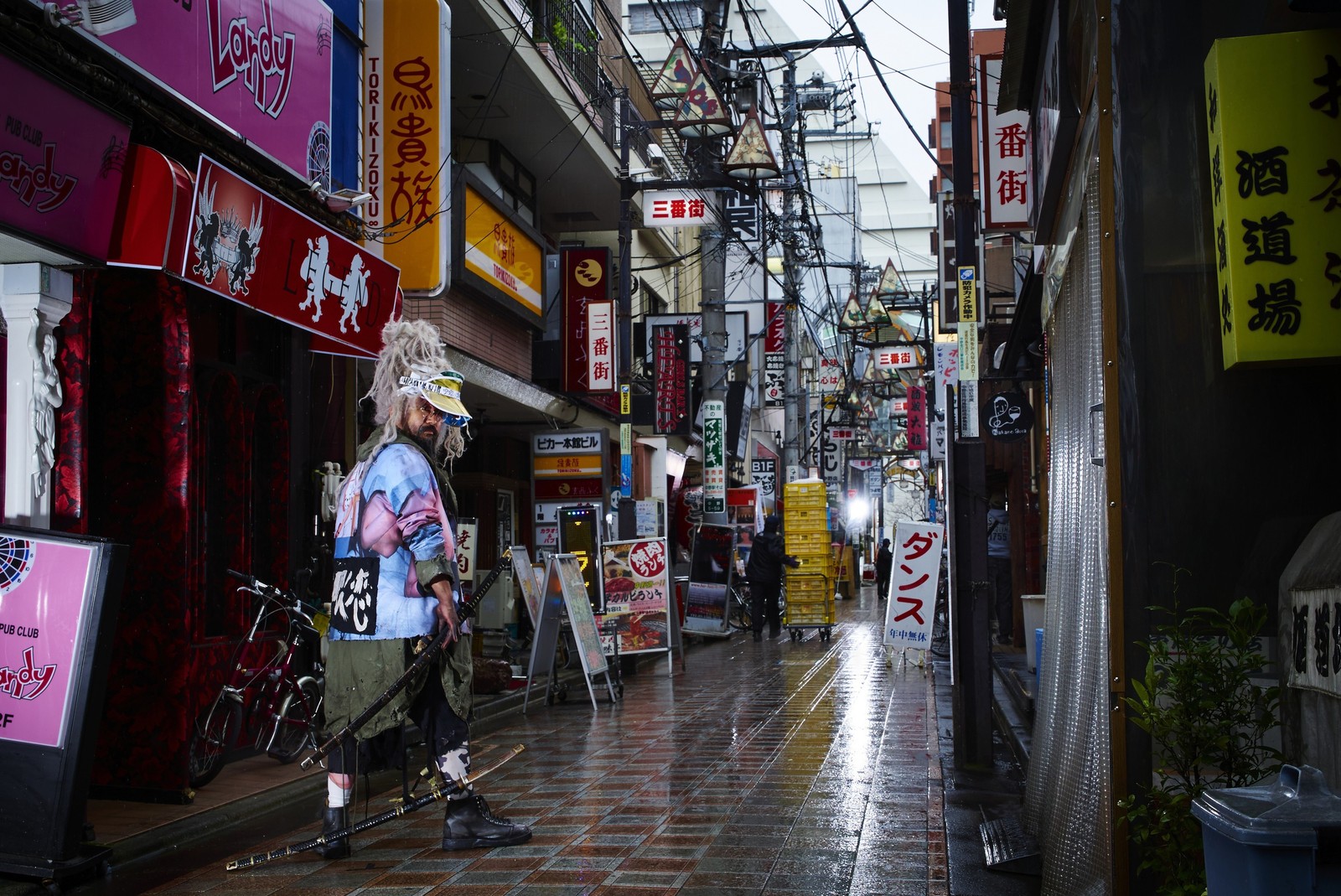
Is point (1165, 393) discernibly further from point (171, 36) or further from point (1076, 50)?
point (171, 36)

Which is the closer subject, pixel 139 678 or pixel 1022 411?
pixel 139 678

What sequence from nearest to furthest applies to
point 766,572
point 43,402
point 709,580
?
point 43,402, point 709,580, point 766,572

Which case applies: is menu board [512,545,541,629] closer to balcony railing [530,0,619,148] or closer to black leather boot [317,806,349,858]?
black leather boot [317,806,349,858]

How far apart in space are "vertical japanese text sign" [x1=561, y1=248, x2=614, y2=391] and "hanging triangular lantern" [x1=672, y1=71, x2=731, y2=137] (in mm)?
2431

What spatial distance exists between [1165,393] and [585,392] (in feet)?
52.9

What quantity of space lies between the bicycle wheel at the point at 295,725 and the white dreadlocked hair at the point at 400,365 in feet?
11.5

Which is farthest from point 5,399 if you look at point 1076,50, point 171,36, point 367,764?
point 1076,50

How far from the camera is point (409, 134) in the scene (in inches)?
479

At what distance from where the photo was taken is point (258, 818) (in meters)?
7.73

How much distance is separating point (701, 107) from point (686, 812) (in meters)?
14.8

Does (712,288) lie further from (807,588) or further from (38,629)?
(38,629)

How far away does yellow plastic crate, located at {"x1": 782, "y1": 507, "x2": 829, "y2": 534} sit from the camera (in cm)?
2580

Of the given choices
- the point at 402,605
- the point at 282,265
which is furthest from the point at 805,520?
the point at 402,605

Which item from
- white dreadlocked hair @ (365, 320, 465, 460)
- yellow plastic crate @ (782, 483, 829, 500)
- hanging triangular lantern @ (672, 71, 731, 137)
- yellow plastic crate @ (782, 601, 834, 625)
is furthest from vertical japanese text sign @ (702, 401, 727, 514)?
white dreadlocked hair @ (365, 320, 465, 460)
